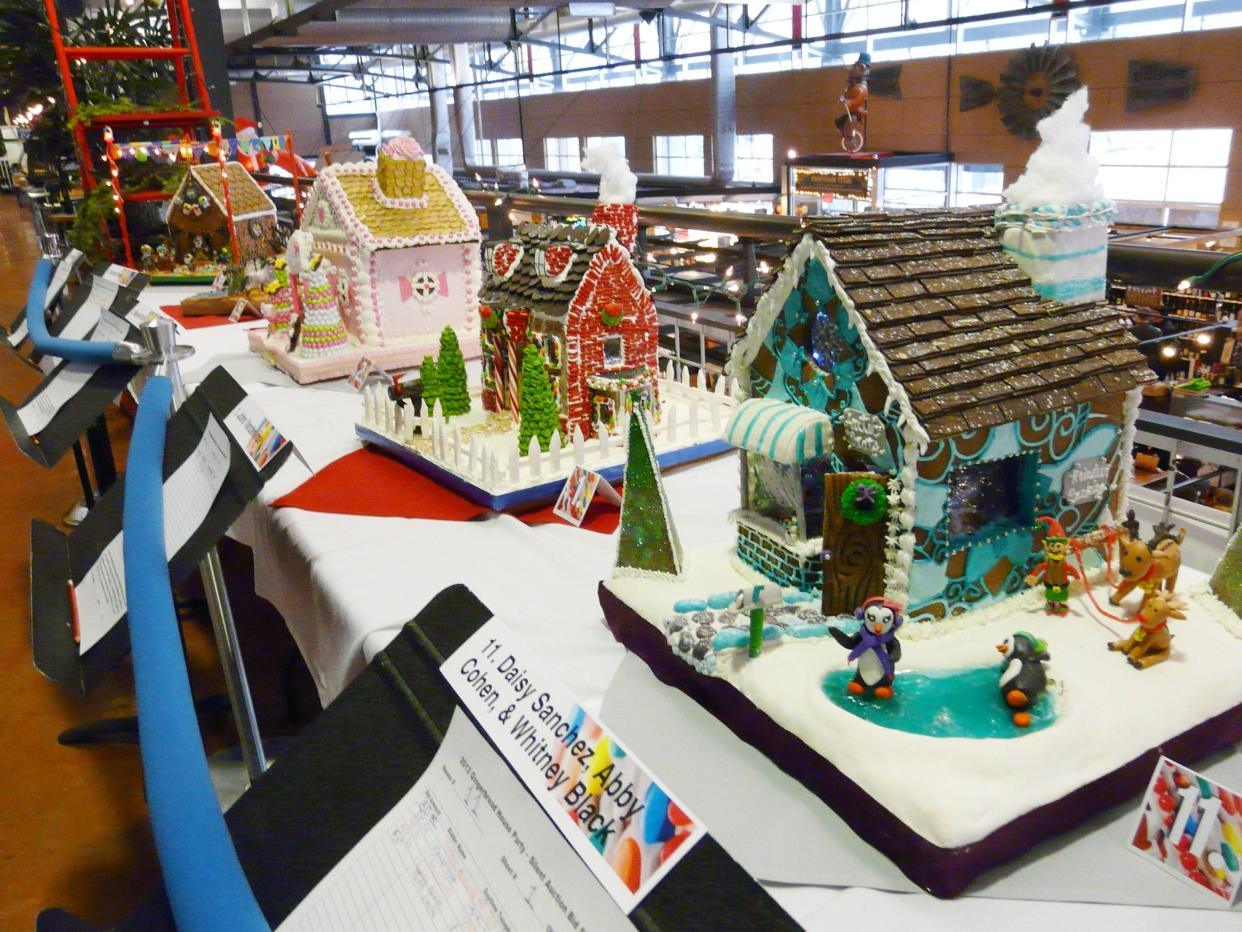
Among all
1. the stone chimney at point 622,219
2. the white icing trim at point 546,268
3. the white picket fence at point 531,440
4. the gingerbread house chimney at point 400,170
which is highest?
the gingerbread house chimney at point 400,170

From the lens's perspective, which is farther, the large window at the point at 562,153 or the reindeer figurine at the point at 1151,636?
the large window at the point at 562,153

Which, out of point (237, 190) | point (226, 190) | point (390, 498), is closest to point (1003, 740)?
point (390, 498)

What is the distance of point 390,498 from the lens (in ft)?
7.57

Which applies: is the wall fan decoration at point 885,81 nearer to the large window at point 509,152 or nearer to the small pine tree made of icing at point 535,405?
the small pine tree made of icing at point 535,405

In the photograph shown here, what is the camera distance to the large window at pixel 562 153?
56.7 ft

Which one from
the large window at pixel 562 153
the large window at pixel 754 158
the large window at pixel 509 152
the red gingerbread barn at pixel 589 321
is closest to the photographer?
the red gingerbread barn at pixel 589 321

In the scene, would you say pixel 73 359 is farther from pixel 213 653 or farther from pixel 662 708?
pixel 662 708

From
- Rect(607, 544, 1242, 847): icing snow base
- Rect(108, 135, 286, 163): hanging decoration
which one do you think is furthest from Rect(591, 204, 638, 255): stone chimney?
Rect(108, 135, 286, 163): hanging decoration

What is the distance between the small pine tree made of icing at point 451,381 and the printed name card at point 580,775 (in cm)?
199

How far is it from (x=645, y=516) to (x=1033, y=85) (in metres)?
8.89

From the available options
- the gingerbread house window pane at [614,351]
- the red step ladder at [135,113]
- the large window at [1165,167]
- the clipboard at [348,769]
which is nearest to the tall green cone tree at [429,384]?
the gingerbread house window pane at [614,351]

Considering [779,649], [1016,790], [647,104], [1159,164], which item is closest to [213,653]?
[779,649]

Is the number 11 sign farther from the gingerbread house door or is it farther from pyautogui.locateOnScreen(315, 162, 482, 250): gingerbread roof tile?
pyautogui.locateOnScreen(315, 162, 482, 250): gingerbread roof tile

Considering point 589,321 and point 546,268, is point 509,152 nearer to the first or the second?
point 546,268
